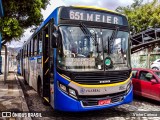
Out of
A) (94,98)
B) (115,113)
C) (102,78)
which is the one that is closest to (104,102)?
(94,98)

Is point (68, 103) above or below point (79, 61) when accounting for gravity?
below

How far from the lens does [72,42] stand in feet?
19.2

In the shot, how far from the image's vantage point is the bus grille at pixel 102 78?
575 cm

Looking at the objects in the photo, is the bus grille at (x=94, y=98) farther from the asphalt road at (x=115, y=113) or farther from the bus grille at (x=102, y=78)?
the asphalt road at (x=115, y=113)

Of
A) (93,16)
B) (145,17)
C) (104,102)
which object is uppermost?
(145,17)

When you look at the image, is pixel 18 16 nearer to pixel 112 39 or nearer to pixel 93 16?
pixel 93 16

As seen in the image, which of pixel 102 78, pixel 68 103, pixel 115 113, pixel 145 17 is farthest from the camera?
pixel 145 17

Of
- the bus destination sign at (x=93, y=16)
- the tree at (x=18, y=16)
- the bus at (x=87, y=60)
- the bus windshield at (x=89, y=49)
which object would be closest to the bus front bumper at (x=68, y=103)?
the bus at (x=87, y=60)

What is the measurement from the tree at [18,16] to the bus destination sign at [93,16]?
745 cm

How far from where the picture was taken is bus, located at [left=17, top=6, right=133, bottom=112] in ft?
18.8

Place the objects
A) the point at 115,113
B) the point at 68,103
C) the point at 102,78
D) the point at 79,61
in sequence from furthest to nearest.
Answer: the point at 115,113
the point at 102,78
the point at 79,61
the point at 68,103

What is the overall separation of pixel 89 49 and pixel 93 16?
111 cm

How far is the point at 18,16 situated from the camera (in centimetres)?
1445

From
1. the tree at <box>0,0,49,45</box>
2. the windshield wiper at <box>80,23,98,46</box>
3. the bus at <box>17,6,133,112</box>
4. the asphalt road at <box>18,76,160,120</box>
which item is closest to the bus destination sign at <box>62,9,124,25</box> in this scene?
the bus at <box>17,6,133,112</box>
